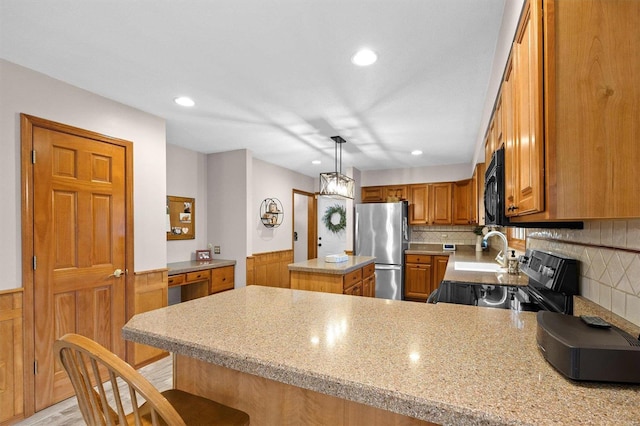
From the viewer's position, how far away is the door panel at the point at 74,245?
211cm

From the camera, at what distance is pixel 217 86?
2.31 m

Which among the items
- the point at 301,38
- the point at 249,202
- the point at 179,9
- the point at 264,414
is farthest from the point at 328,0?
the point at 249,202

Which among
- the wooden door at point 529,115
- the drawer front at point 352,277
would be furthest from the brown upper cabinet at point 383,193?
the wooden door at point 529,115

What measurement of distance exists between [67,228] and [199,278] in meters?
1.55

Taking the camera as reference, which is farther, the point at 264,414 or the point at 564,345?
the point at 264,414

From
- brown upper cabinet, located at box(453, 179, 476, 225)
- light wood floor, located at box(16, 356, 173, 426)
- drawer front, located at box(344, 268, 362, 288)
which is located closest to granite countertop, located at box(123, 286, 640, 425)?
light wood floor, located at box(16, 356, 173, 426)

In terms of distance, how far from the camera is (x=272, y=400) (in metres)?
1.07

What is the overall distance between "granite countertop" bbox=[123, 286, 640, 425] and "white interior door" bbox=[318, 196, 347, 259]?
239 inches

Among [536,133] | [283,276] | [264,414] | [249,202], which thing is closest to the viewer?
[536,133]

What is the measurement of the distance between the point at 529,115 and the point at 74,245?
2.91 meters

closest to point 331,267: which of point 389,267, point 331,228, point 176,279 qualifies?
point 176,279

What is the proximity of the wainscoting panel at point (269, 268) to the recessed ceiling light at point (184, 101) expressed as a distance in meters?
2.16

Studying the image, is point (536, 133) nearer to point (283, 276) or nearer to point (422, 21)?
point (422, 21)

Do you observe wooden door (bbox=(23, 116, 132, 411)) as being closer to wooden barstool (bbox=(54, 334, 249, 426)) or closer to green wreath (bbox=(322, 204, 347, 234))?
wooden barstool (bbox=(54, 334, 249, 426))
